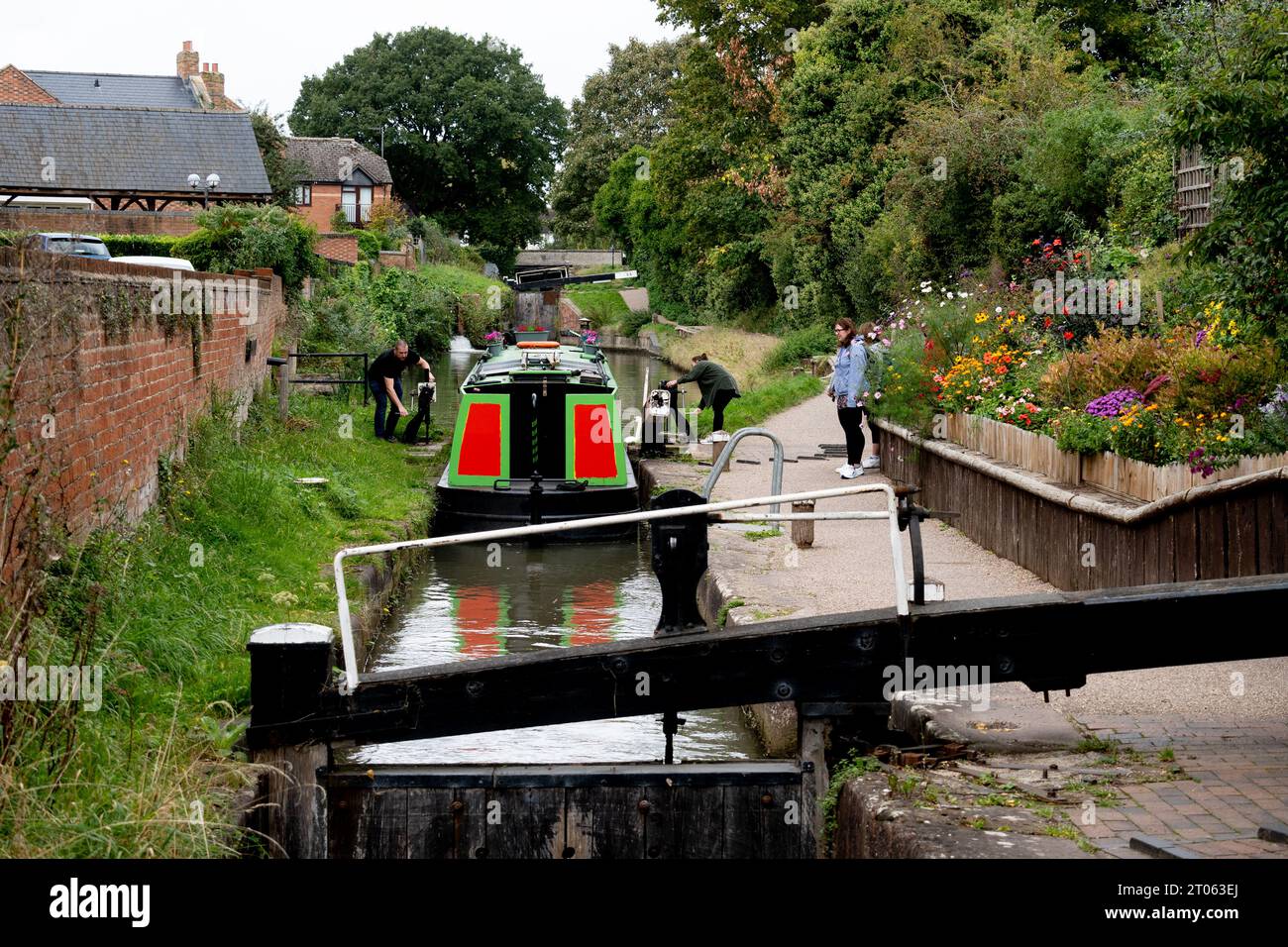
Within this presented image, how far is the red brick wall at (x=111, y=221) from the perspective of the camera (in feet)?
108

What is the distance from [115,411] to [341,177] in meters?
59.7

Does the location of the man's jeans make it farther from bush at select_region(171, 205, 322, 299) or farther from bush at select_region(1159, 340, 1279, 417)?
bush at select_region(1159, 340, 1279, 417)

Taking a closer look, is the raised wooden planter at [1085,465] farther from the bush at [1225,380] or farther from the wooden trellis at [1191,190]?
the wooden trellis at [1191,190]

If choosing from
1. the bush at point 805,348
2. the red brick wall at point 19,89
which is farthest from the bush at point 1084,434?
the red brick wall at point 19,89

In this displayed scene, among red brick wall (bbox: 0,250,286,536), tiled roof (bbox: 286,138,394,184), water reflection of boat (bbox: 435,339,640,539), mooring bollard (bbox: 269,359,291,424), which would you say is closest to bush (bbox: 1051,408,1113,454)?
red brick wall (bbox: 0,250,286,536)

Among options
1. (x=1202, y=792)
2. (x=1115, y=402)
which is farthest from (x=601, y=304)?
(x=1202, y=792)

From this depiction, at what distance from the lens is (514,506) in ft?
51.8

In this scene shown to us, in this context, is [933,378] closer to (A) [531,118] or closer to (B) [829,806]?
(B) [829,806]

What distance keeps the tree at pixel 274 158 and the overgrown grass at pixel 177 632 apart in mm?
35447

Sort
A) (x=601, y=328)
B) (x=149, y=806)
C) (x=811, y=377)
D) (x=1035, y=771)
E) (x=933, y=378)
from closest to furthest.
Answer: (x=149, y=806)
(x=1035, y=771)
(x=933, y=378)
(x=811, y=377)
(x=601, y=328)

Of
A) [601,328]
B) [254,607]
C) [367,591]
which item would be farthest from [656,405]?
[601,328]

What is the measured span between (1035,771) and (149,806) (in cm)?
346

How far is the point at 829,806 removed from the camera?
6301mm

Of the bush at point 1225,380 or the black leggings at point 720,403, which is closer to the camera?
the bush at point 1225,380
